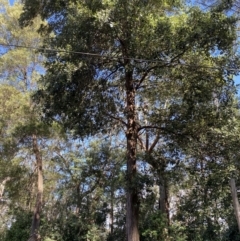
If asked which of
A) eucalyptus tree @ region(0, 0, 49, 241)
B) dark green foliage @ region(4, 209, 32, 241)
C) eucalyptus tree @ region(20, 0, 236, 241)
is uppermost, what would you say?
eucalyptus tree @ region(0, 0, 49, 241)

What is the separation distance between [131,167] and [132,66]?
2135 millimetres

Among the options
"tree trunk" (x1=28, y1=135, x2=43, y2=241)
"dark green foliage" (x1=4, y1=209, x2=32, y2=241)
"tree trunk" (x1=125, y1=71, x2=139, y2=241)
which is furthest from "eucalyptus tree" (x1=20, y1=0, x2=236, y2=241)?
"dark green foliage" (x1=4, y1=209, x2=32, y2=241)

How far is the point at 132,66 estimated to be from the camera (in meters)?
6.56

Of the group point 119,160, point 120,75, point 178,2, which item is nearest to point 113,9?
point 178,2

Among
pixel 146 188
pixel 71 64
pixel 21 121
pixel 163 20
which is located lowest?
pixel 146 188

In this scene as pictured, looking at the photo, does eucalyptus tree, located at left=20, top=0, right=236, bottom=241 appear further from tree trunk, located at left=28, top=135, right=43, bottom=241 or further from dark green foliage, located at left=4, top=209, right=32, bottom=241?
dark green foliage, located at left=4, top=209, right=32, bottom=241

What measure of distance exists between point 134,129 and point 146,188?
1.31 meters

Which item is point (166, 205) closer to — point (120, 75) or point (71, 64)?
point (120, 75)

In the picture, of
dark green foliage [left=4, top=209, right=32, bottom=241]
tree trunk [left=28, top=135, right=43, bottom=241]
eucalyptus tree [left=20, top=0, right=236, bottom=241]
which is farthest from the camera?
dark green foliage [left=4, top=209, right=32, bottom=241]

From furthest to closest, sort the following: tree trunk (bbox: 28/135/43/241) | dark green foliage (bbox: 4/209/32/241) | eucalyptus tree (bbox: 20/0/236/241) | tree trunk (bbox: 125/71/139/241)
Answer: dark green foliage (bbox: 4/209/32/241)
tree trunk (bbox: 28/135/43/241)
tree trunk (bbox: 125/71/139/241)
eucalyptus tree (bbox: 20/0/236/241)

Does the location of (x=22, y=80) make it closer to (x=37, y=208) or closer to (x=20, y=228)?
(x=37, y=208)

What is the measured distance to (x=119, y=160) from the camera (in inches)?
541

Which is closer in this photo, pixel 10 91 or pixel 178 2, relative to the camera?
pixel 178 2

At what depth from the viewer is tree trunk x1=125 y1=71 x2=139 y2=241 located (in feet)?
21.4
